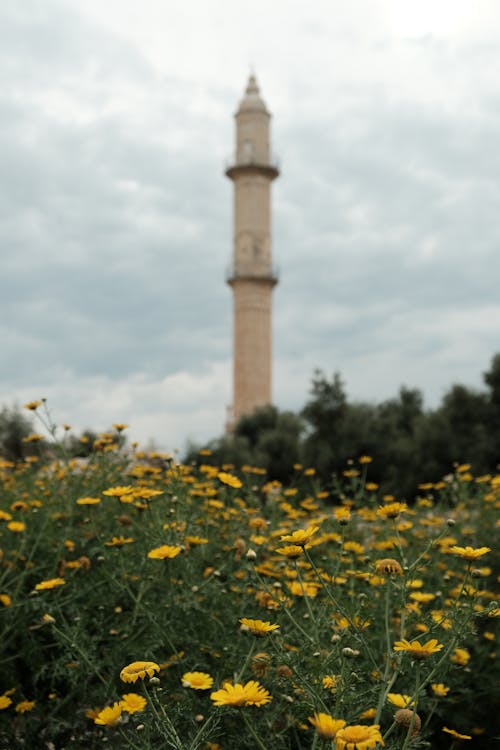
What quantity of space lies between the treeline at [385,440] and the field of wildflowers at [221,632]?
13.9m

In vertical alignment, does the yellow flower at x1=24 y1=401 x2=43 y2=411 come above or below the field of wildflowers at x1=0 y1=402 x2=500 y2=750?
above

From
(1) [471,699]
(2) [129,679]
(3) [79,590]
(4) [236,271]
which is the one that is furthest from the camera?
(4) [236,271]

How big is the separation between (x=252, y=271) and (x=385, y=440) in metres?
11.0

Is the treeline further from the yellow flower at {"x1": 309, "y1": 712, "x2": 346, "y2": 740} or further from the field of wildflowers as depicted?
the yellow flower at {"x1": 309, "y1": 712, "x2": 346, "y2": 740}

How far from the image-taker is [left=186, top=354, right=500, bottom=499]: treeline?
66.6 feet

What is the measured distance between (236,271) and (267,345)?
10.4ft

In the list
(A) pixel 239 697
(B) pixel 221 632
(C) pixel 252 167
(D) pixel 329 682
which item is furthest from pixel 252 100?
(A) pixel 239 697

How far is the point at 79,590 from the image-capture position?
3.19 metres

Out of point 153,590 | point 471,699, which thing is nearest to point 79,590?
point 153,590

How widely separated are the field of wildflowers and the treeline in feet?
45.5

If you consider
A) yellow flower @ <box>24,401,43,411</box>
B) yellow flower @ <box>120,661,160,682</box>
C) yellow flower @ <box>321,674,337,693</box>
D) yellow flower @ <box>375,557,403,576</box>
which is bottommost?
yellow flower @ <box>321,674,337,693</box>

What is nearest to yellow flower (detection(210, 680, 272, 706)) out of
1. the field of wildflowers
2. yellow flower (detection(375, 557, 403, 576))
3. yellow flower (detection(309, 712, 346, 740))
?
the field of wildflowers

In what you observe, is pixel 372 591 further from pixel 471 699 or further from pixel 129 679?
pixel 129 679

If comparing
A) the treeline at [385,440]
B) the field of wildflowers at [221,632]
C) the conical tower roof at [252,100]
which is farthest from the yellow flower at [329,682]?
the conical tower roof at [252,100]
